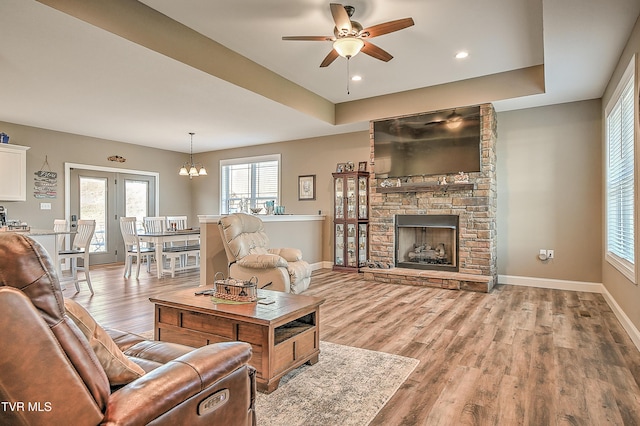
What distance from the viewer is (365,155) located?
23.0 feet

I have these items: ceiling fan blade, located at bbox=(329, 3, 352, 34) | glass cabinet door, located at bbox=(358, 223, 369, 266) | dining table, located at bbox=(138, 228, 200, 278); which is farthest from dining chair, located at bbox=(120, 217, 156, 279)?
ceiling fan blade, located at bbox=(329, 3, 352, 34)

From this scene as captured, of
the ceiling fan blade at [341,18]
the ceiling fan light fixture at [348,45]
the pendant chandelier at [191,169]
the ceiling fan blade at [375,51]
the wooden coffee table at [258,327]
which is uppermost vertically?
the ceiling fan blade at [341,18]

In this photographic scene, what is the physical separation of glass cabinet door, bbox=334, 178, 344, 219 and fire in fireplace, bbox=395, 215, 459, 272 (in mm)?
1151

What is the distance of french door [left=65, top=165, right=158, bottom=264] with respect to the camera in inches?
292

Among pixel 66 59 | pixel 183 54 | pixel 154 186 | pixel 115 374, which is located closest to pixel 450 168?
pixel 183 54

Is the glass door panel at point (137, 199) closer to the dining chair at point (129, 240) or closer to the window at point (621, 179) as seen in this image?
the dining chair at point (129, 240)

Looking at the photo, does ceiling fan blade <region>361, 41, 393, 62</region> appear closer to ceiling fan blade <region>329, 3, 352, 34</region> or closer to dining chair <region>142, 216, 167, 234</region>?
ceiling fan blade <region>329, 3, 352, 34</region>

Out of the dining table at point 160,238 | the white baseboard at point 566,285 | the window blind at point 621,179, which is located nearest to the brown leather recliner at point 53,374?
the window blind at point 621,179

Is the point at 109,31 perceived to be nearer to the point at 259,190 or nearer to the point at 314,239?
the point at 314,239

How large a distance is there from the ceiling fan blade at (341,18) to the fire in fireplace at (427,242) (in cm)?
340

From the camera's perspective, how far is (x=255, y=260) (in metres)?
4.25

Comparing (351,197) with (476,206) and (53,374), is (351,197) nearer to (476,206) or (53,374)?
(476,206)

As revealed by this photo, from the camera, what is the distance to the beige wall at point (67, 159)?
21.7ft

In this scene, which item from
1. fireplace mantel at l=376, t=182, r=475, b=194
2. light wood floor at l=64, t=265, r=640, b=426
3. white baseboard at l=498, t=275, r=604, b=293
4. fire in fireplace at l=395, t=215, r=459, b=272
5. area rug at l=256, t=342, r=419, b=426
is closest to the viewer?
area rug at l=256, t=342, r=419, b=426
